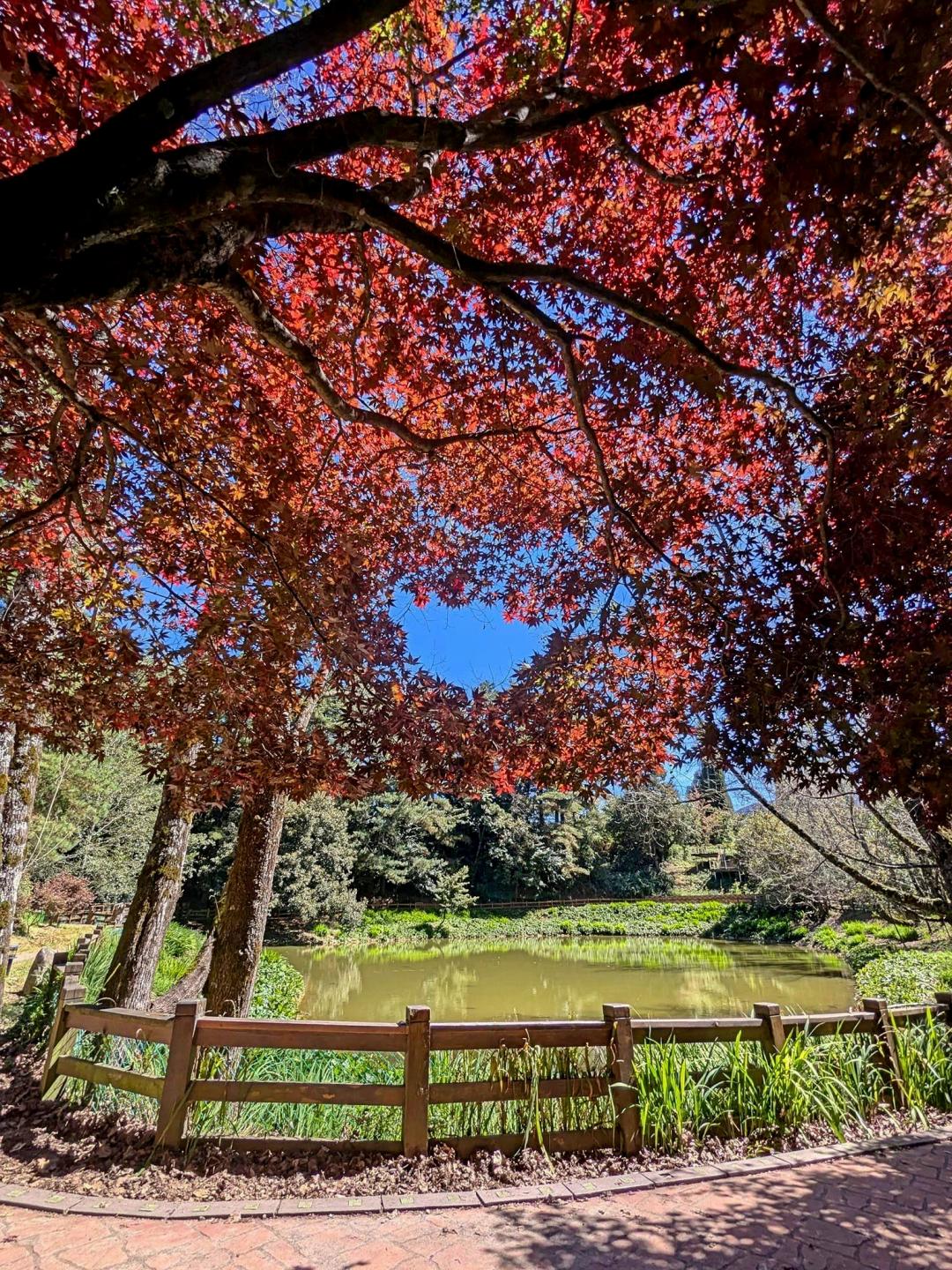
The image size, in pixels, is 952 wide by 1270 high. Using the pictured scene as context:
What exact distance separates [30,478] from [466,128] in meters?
3.99

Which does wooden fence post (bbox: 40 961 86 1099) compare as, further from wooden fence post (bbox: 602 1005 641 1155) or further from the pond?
the pond

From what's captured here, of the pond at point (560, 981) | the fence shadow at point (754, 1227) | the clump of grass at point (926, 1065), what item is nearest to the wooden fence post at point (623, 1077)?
the fence shadow at point (754, 1227)

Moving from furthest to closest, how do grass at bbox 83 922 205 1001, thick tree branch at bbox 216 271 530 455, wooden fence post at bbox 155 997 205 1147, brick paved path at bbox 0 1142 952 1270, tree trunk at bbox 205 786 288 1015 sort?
grass at bbox 83 922 205 1001 → tree trunk at bbox 205 786 288 1015 → wooden fence post at bbox 155 997 205 1147 → brick paved path at bbox 0 1142 952 1270 → thick tree branch at bbox 216 271 530 455

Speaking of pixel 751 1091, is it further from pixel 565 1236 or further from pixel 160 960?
pixel 160 960

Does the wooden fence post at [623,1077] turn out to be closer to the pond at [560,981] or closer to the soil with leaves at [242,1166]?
the soil with leaves at [242,1166]

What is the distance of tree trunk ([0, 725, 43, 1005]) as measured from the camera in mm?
6633

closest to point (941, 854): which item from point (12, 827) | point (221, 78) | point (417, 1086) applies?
point (417, 1086)

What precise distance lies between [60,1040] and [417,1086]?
2843mm

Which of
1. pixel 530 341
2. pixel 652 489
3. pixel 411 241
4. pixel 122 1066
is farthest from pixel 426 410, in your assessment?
pixel 122 1066

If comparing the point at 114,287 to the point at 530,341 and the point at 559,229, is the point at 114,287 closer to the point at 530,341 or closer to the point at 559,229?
the point at 530,341

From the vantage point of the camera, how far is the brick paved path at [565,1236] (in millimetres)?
2908

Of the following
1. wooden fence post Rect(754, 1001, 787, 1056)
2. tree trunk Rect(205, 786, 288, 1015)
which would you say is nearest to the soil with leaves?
wooden fence post Rect(754, 1001, 787, 1056)

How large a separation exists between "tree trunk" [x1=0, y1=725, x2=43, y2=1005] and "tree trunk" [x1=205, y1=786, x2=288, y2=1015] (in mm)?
2293

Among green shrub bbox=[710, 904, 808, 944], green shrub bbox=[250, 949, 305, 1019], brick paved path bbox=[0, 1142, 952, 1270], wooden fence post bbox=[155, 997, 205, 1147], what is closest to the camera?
brick paved path bbox=[0, 1142, 952, 1270]
